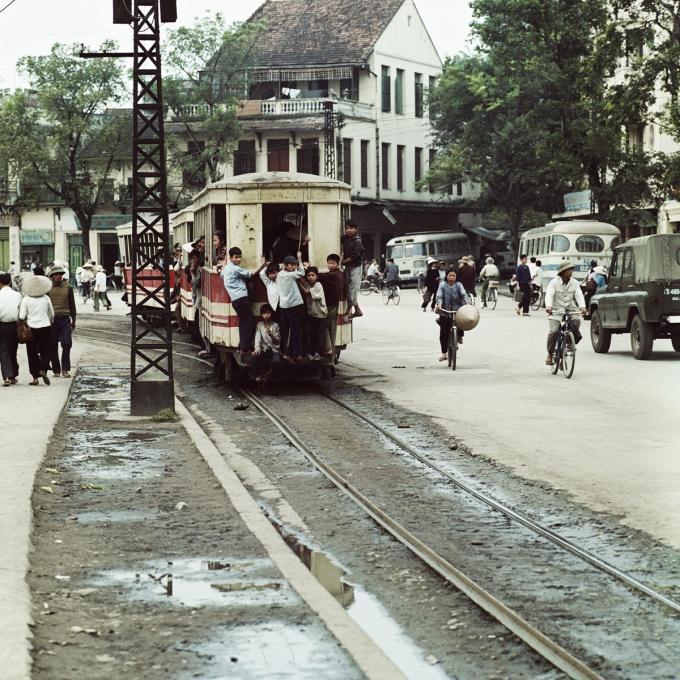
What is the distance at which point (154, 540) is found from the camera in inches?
380

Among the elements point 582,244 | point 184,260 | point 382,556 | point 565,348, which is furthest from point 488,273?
point 382,556

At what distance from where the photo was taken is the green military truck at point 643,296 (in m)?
25.1

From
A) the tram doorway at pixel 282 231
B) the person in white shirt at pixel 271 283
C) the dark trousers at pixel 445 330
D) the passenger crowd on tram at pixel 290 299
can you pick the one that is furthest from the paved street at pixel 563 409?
the tram doorway at pixel 282 231

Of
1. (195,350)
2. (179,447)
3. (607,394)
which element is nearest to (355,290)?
(607,394)

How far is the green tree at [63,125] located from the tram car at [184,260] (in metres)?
33.3

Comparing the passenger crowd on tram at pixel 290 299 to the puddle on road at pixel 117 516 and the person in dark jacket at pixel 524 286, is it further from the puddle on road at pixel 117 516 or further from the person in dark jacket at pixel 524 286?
the person in dark jacket at pixel 524 286

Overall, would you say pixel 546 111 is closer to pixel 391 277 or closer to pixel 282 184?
pixel 391 277

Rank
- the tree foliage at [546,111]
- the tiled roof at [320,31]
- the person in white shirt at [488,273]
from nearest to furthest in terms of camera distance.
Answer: the tree foliage at [546,111] < the person in white shirt at [488,273] < the tiled roof at [320,31]

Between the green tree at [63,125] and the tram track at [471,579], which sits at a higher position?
the green tree at [63,125]

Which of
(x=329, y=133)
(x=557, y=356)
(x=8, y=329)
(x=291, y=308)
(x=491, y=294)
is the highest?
(x=329, y=133)

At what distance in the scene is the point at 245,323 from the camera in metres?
19.9

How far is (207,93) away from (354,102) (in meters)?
7.88

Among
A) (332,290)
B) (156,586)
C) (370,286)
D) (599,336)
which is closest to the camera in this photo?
(156,586)

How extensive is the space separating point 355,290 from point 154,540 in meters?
11.9
